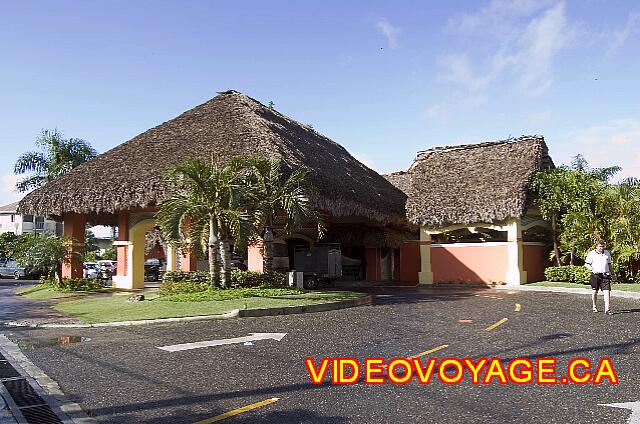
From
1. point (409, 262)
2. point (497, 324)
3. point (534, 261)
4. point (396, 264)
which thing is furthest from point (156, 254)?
point (497, 324)

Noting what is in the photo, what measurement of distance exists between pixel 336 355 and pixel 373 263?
22.8 m

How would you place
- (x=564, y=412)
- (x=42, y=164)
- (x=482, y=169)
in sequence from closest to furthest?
(x=564, y=412) < (x=482, y=169) < (x=42, y=164)

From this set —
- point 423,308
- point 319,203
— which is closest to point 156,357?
point 423,308

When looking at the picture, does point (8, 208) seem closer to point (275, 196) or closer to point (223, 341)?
point (275, 196)

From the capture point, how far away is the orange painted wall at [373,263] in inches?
1217

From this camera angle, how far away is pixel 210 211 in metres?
17.1

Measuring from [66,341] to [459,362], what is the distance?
24.3 ft

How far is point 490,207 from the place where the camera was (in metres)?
24.3

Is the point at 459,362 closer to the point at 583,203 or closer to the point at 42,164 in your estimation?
the point at 583,203

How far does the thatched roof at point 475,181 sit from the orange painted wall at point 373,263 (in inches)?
188

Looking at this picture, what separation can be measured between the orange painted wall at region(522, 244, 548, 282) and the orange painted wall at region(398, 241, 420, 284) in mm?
5657

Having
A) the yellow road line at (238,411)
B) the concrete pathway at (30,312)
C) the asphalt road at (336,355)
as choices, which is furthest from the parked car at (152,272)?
the yellow road line at (238,411)

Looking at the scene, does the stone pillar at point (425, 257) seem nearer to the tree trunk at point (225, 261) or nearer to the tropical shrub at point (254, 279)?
the tropical shrub at point (254, 279)

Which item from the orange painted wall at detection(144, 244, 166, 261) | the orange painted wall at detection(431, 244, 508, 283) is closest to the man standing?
the orange painted wall at detection(431, 244, 508, 283)
